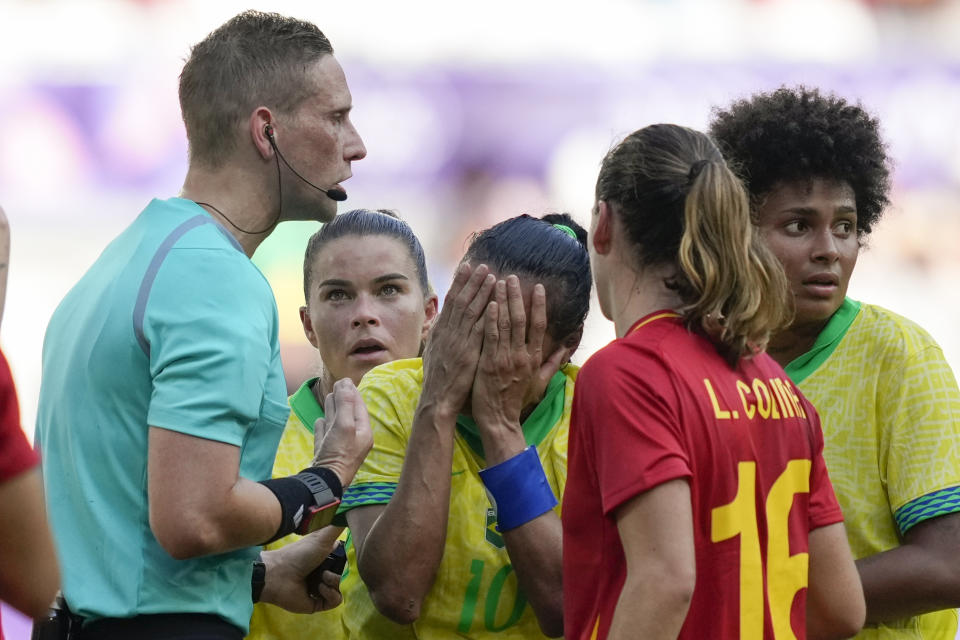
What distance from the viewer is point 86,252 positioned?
719cm

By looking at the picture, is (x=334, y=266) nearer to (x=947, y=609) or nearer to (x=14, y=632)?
(x=947, y=609)

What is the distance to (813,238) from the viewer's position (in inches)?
110

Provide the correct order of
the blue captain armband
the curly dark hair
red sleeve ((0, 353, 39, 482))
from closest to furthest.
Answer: red sleeve ((0, 353, 39, 482)) < the blue captain armband < the curly dark hair

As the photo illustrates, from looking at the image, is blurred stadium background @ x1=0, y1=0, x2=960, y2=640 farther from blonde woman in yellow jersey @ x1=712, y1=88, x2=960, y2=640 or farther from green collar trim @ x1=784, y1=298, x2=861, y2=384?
green collar trim @ x1=784, y1=298, x2=861, y2=384

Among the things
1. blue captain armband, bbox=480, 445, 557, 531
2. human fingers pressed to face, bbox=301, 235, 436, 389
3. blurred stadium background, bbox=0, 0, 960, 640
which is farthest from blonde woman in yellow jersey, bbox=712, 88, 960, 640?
blurred stadium background, bbox=0, 0, 960, 640

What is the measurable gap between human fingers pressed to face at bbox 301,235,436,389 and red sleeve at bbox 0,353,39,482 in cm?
168

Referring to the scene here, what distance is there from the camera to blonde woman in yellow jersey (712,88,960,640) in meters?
2.49

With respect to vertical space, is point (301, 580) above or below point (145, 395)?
below

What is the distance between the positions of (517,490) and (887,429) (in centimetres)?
77

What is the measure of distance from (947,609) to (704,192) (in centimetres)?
116

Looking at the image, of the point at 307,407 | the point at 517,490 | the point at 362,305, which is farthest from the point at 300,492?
the point at 362,305

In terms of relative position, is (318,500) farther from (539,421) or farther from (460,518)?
(539,421)

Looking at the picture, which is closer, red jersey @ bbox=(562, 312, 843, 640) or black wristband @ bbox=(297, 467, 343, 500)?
red jersey @ bbox=(562, 312, 843, 640)

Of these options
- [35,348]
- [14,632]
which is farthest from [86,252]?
[14,632]
